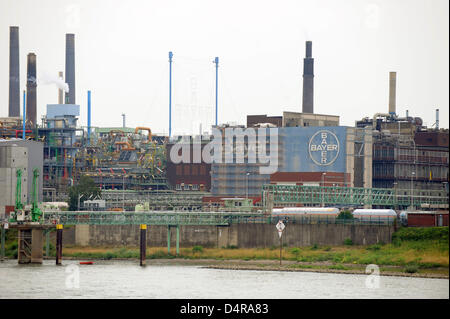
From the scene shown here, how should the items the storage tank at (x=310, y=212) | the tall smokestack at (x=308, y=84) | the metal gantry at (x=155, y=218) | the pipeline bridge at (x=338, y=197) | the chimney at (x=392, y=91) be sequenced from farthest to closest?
1. the tall smokestack at (x=308, y=84)
2. the chimney at (x=392, y=91)
3. the pipeline bridge at (x=338, y=197)
4. the storage tank at (x=310, y=212)
5. the metal gantry at (x=155, y=218)

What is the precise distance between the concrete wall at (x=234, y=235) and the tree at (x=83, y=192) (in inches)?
1015

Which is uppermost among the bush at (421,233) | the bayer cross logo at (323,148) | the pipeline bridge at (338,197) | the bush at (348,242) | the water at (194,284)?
the bayer cross logo at (323,148)

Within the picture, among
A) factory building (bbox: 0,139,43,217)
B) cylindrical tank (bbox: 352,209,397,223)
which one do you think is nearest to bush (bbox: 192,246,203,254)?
cylindrical tank (bbox: 352,209,397,223)

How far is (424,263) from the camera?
89812 mm

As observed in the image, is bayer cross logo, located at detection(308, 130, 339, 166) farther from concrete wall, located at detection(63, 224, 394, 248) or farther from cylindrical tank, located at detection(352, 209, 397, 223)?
concrete wall, located at detection(63, 224, 394, 248)

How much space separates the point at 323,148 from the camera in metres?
160

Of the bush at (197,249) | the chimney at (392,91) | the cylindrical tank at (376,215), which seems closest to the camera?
the cylindrical tank at (376,215)

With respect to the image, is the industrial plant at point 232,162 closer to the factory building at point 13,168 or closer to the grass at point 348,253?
the factory building at point 13,168

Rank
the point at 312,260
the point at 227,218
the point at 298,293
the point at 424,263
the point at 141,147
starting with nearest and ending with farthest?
1. the point at 298,293
2. the point at 424,263
3. the point at 312,260
4. the point at 227,218
5. the point at 141,147

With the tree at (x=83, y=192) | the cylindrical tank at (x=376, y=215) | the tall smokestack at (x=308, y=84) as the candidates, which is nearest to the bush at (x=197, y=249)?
the cylindrical tank at (x=376, y=215)

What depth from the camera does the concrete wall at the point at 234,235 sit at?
103 m
